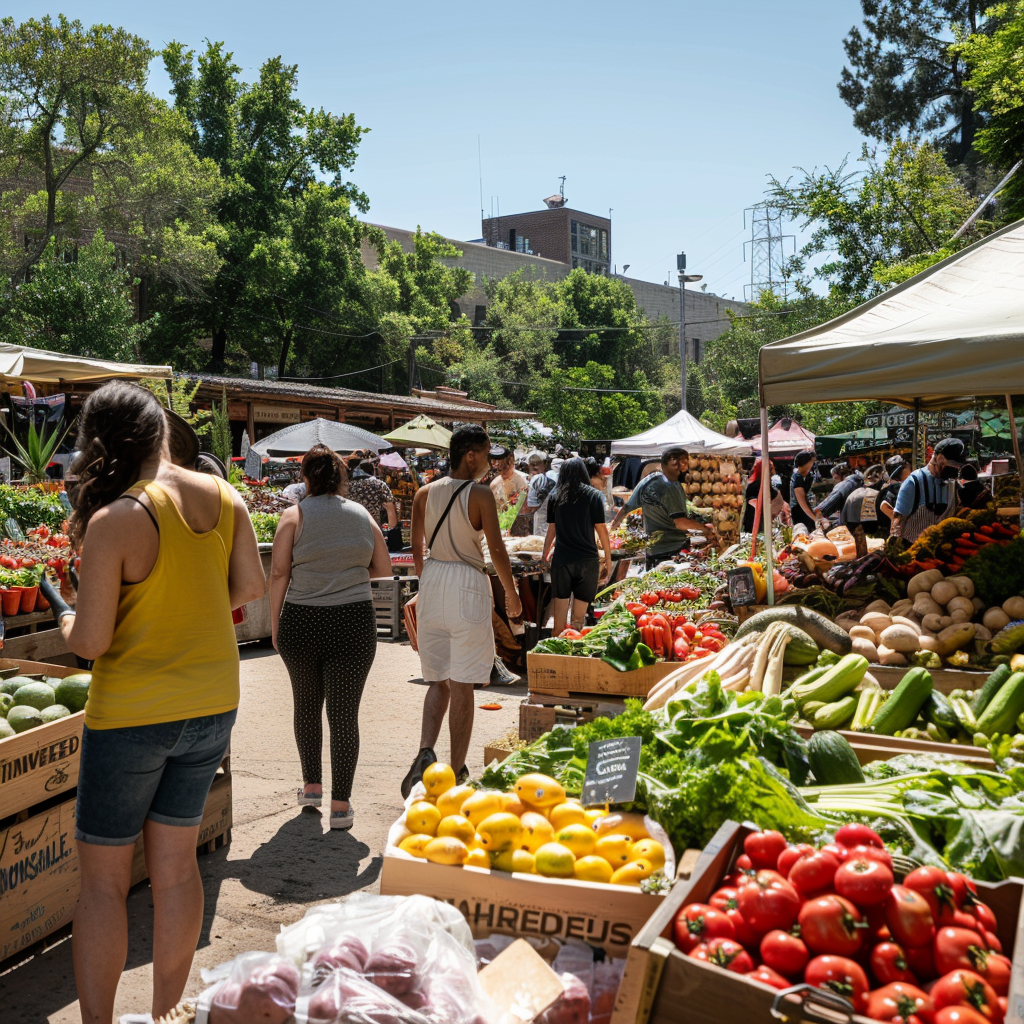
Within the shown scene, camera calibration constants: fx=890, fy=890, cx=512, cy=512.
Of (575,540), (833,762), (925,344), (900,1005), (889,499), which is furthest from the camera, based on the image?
(889,499)

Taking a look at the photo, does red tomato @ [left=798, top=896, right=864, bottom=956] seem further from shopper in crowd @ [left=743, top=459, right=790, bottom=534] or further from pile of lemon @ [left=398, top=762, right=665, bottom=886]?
Answer: shopper in crowd @ [left=743, top=459, right=790, bottom=534]

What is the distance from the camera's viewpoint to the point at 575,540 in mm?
7504

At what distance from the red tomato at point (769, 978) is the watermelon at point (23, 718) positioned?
2837 mm

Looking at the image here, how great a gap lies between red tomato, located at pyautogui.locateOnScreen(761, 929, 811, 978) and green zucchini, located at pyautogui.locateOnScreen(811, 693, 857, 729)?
75.8 inches

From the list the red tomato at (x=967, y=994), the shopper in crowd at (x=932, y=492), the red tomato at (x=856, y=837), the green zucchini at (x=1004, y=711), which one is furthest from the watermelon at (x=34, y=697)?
the shopper in crowd at (x=932, y=492)

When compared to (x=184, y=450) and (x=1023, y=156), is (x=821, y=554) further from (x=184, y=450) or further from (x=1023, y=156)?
(x=1023, y=156)

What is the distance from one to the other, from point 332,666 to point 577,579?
11.1 feet

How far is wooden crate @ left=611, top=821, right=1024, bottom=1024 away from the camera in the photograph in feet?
5.18

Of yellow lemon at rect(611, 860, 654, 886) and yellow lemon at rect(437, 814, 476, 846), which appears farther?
yellow lemon at rect(437, 814, 476, 846)

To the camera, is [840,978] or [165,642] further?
[165,642]

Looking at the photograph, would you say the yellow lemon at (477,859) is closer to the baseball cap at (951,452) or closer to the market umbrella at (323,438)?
the baseball cap at (951,452)

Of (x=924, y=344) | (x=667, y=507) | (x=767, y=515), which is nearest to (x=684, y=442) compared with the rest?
(x=667, y=507)

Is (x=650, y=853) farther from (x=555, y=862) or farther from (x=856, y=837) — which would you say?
(x=856, y=837)

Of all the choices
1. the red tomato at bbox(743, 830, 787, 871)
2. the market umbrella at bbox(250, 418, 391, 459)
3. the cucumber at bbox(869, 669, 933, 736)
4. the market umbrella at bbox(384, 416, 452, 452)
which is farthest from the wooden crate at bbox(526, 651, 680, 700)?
the market umbrella at bbox(384, 416, 452, 452)
